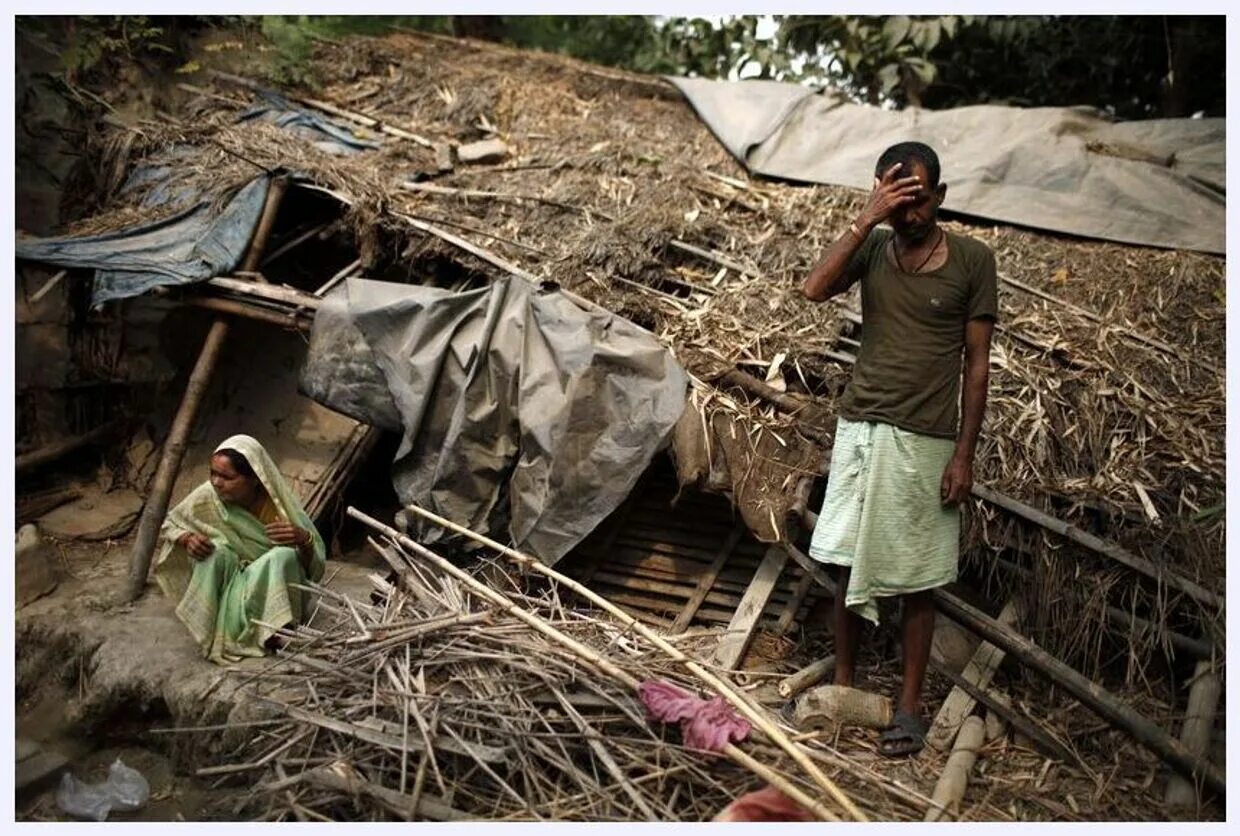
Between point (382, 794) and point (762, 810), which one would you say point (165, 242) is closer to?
point (382, 794)

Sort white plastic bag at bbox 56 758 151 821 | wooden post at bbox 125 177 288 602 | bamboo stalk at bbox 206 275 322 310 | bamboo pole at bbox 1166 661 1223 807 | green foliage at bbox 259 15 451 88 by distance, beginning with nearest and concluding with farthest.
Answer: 1. bamboo pole at bbox 1166 661 1223 807
2. white plastic bag at bbox 56 758 151 821
3. wooden post at bbox 125 177 288 602
4. bamboo stalk at bbox 206 275 322 310
5. green foliage at bbox 259 15 451 88

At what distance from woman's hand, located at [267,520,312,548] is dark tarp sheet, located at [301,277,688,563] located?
1.92ft

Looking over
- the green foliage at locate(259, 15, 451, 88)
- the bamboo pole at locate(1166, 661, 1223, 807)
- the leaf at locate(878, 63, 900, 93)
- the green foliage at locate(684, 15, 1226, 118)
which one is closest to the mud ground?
the bamboo pole at locate(1166, 661, 1223, 807)

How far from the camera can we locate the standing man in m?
3.21

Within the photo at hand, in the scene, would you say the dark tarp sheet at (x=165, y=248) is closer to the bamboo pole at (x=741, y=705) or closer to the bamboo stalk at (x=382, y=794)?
the bamboo pole at (x=741, y=705)

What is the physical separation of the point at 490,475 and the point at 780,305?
1755 mm

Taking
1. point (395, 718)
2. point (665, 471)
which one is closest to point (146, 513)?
point (395, 718)

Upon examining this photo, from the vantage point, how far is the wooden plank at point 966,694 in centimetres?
360

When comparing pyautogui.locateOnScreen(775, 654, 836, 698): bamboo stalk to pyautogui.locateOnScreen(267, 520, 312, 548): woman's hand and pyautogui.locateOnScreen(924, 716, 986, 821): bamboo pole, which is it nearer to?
pyautogui.locateOnScreen(924, 716, 986, 821): bamboo pole

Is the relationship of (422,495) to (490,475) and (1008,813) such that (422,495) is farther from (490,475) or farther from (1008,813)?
(1008,813)

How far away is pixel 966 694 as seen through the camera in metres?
3.79

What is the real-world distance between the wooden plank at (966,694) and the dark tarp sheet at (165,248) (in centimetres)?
397

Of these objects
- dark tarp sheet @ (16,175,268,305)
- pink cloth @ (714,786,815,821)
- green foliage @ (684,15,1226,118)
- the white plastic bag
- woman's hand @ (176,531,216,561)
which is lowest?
the white plastic bag

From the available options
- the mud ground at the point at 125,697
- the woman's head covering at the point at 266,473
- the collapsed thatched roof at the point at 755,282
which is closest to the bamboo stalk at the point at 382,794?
the mud ground at the point at 125,697
